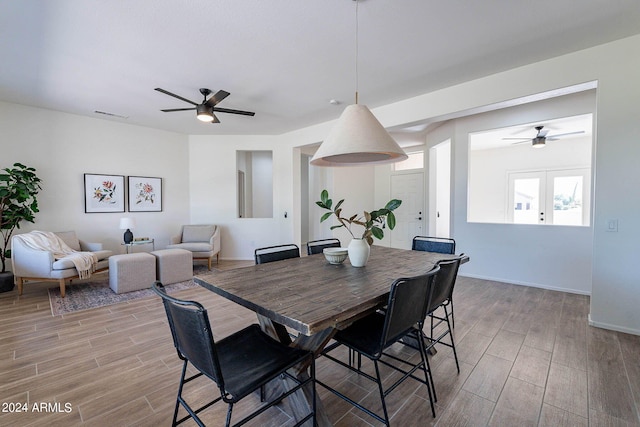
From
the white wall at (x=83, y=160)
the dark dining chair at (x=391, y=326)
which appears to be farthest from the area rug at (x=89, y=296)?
the dark dining chair at (x=391, y=326)

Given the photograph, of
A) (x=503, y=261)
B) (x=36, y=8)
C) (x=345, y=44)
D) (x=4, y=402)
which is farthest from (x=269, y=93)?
(x=503, y=261)

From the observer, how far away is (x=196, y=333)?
1.09 metres

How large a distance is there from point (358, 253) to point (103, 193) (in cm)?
496

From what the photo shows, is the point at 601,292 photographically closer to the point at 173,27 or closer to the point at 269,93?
the point at 269,93

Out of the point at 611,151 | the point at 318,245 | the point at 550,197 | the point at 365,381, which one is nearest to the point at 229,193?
the point at 318,245

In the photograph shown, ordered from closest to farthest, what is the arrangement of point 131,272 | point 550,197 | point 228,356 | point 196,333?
point 196,333, point 228,356, point 131,272, point 550,197

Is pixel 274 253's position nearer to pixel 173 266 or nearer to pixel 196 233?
pixel 173 266

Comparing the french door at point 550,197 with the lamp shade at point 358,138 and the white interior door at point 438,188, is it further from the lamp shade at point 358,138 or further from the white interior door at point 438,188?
the lamp shade at point 358,138

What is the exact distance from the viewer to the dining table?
116 centimetres

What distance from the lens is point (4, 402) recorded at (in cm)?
167

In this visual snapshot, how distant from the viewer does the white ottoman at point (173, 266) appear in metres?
3.97

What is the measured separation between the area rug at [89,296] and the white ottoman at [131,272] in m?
0.08

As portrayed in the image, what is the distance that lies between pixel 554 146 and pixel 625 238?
4.38 m

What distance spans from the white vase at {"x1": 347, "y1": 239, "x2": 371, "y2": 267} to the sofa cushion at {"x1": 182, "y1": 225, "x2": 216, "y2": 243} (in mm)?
4172
